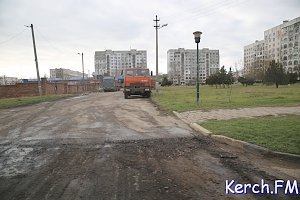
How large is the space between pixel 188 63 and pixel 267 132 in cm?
14140

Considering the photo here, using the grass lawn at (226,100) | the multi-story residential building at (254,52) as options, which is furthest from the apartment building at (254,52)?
the grass lawn at (226,100)

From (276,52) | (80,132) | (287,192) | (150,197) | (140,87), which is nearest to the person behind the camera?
(150,197)

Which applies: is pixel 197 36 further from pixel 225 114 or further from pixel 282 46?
pixel 282 46

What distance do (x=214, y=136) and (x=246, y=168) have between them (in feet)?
8.42

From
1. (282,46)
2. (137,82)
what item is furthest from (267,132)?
(282,46)

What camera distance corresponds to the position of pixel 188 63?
147m

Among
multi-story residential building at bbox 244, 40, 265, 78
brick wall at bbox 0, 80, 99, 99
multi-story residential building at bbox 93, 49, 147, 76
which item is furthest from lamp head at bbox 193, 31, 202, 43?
multi-story residential building at bbox 244, 40, 265, 78

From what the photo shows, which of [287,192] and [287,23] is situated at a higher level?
[287,23]

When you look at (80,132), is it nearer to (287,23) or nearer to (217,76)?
(217,76)

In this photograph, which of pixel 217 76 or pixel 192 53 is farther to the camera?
pixel 192 53

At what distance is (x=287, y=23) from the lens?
10469 cm

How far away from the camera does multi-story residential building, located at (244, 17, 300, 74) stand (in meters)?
98.7

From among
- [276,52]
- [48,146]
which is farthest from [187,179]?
[276,52]

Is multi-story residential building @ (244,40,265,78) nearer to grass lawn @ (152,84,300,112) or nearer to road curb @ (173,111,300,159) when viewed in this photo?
grass lawn @ (152,84,300,112)
